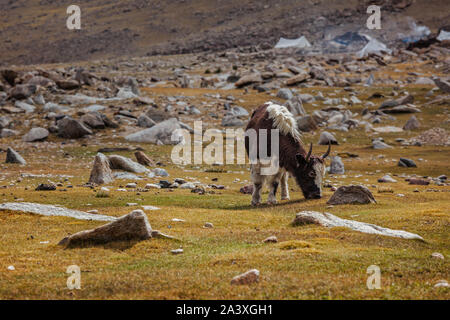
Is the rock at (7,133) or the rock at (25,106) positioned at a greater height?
the rock at (25,106)

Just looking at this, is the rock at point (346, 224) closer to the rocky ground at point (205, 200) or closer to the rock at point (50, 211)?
the rocky ground at point (205, 200)

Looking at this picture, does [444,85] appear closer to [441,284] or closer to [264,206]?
[264,206]

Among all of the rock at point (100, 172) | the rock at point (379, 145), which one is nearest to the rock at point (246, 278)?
the rock at point (100, 172)

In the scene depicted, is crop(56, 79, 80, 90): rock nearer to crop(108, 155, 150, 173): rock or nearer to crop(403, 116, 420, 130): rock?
crop(108, 155, 150, 173): rock

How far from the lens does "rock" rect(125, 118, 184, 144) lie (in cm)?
3569

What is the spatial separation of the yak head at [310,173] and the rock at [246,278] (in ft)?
31.0

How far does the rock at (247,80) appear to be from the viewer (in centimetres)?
6049

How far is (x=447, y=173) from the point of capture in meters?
26.5

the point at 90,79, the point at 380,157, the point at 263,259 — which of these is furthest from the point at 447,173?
the point at 90,79

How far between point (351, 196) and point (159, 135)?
70.3 ft

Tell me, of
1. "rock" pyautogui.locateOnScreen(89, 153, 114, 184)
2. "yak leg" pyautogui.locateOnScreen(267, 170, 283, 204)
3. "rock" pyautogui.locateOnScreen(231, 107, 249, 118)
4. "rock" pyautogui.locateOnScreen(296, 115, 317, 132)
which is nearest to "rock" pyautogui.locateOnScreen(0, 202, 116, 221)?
"yak leg" pyautogui.locateOnScreen(267, 170, 283, 204)

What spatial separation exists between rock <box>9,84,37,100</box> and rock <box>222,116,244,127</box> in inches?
715
